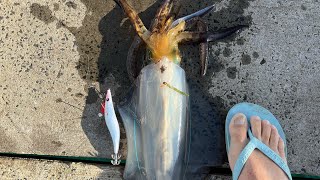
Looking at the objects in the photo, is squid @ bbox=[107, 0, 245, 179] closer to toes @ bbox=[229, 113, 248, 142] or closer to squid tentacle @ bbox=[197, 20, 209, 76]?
squid tentacle @ bbox=[197, 20, 209, 76]

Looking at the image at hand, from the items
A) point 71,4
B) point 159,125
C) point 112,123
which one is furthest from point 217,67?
point 71,4

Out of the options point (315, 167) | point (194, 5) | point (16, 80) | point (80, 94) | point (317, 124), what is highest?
point (194, 5)

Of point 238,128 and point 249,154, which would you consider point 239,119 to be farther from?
point 249,154

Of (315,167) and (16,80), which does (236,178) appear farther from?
(16,80)

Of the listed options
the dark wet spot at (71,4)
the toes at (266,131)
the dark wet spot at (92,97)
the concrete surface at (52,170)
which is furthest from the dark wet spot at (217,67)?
the dark wet spot at (71,4)

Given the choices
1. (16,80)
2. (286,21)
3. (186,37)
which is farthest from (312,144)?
(16,80)

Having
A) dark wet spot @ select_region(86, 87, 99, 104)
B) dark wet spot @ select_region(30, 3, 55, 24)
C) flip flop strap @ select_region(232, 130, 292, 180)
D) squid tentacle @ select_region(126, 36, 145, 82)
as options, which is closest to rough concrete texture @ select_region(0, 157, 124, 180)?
dark wet spot @ select_region(86, 87, 99, 104)
